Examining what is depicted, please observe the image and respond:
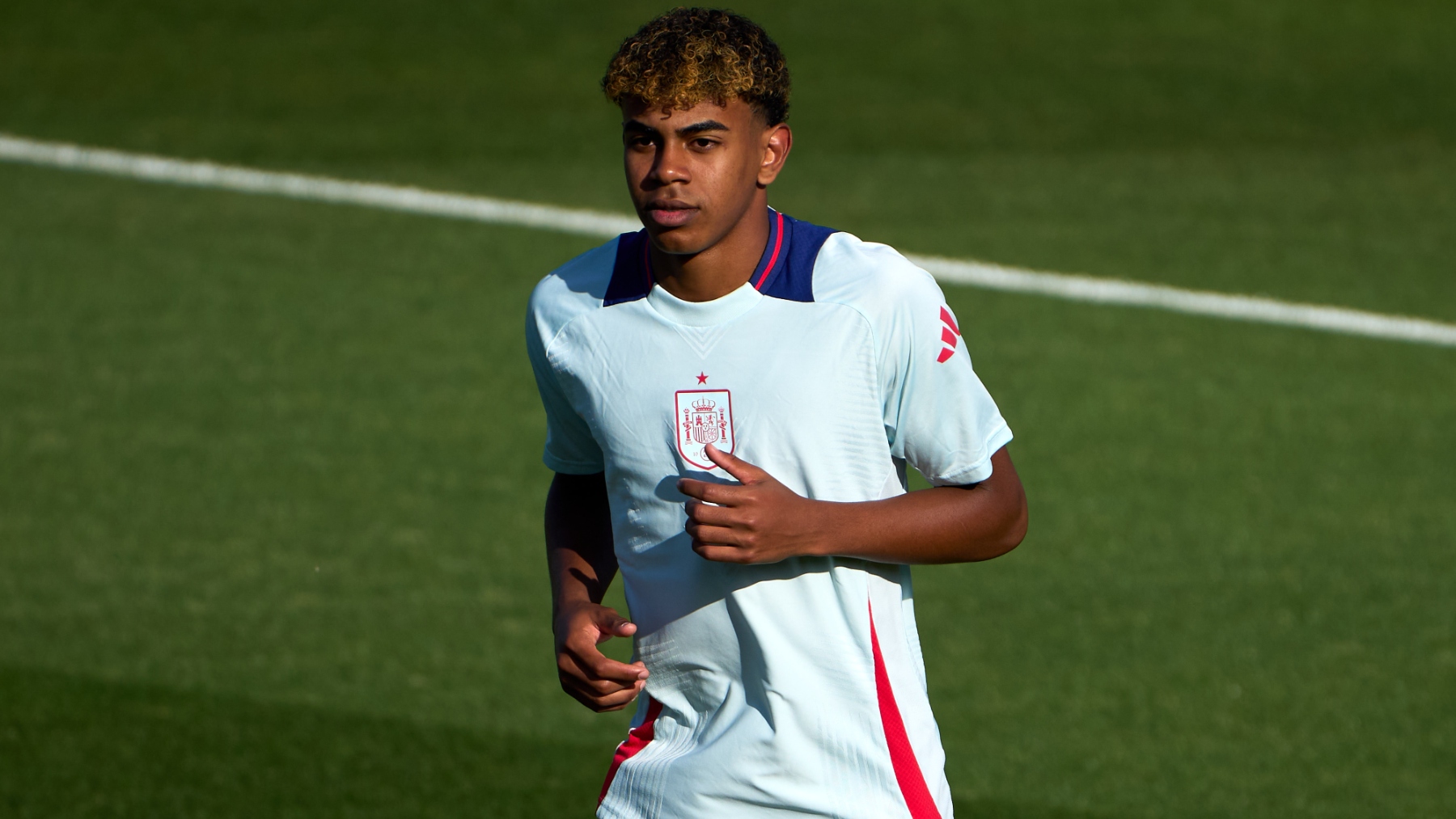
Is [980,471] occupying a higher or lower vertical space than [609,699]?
higher

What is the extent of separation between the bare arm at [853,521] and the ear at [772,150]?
54 centimetres

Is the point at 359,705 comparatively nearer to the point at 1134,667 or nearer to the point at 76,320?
the point at 1134,667

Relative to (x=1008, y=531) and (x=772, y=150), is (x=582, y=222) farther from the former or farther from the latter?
(x=1008, y=531)

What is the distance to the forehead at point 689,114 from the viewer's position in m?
2.74

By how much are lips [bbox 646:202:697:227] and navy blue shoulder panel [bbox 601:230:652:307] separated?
0.19m

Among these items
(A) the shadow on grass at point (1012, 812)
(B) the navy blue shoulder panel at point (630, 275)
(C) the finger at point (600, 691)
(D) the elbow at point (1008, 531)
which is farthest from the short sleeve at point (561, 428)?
(A) the shadow on grass at point (1012, 812)

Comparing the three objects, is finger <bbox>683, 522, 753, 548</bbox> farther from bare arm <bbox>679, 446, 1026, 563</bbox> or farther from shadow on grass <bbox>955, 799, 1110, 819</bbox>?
shadow on grass <bbox>955, 799, 1110, 819</bbox>

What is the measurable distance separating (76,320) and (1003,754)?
5.78 metres

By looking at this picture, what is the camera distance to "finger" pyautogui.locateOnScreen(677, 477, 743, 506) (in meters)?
2.56

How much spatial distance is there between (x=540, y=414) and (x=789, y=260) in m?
5.44

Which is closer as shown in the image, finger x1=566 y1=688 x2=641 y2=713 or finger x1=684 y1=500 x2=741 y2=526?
finger x1=684 y1=500 x2=741 y2=526

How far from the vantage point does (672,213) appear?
9.04ft

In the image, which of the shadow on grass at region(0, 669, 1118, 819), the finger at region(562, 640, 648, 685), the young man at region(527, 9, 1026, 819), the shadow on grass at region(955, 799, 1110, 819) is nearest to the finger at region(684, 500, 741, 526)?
the young man at region(527, 9, 1026, 819)

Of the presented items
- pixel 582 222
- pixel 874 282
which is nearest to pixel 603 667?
pixel 874 282
